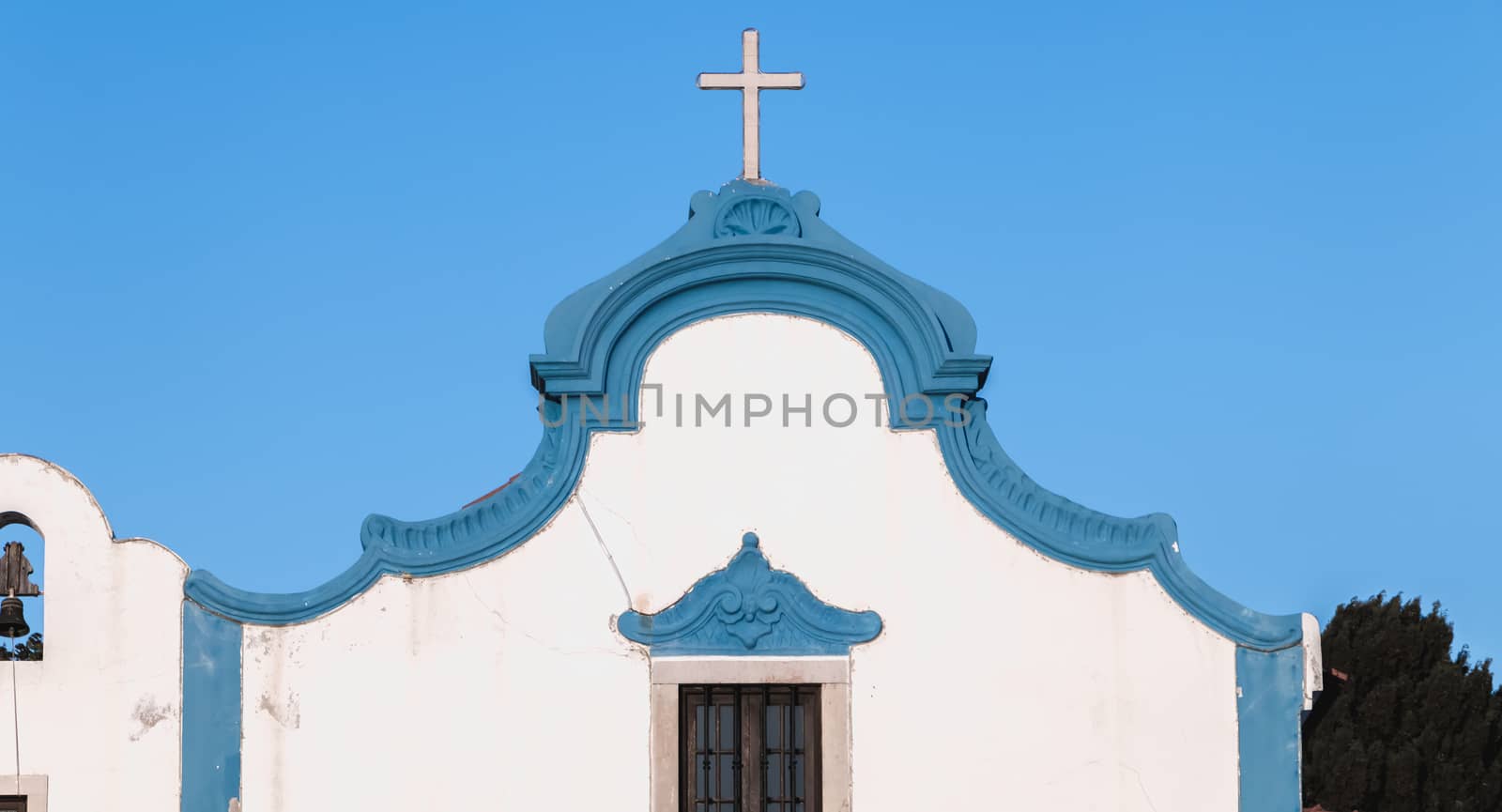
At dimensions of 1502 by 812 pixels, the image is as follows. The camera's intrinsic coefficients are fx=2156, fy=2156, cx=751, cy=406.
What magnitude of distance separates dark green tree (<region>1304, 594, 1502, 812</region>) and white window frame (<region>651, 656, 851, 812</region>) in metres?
15.1

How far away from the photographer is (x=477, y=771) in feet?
41.2

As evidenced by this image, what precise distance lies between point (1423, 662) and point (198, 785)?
18868 mm

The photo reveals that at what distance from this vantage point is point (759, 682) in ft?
41.8

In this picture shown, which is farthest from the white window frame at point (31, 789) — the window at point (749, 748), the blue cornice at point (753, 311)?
the window at point (749, 748)

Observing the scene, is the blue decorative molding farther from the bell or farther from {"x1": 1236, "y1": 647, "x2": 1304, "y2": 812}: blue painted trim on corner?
the bell

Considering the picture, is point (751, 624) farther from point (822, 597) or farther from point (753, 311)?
point (753, 311)

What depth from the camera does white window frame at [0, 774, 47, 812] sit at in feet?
40.7

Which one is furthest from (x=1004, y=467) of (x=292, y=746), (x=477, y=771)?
(x=292, y=746)

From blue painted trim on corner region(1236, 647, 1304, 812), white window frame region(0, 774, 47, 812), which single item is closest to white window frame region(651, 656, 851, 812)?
blue painted trim on corner region(1236, 647, 1304, 812)

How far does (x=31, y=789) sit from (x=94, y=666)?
78cm

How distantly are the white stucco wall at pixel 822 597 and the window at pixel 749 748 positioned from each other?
0.28 meters

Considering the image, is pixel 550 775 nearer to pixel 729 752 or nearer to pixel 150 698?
pixel 729 752

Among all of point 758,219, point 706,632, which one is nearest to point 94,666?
point 706,632

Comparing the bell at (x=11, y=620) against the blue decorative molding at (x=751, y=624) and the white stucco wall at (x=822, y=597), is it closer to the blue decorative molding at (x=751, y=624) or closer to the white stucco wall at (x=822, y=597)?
the white stucco wall at (x=822, y=597)
